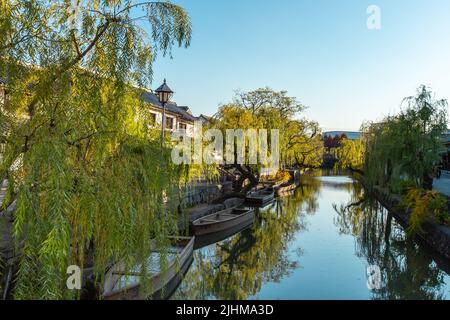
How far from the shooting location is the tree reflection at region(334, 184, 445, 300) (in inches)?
319

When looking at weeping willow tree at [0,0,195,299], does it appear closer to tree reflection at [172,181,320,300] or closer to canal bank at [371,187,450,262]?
tree reflection at [172,181,320,300]

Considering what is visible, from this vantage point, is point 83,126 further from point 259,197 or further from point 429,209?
point 259,197

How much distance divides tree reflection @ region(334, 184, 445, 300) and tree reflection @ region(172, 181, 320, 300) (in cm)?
220

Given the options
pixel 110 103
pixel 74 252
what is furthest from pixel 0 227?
pixel 110 103

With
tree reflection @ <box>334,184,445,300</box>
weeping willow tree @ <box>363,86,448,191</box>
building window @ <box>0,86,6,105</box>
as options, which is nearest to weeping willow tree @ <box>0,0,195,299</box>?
building window @ <box>0,86,6,105</box>

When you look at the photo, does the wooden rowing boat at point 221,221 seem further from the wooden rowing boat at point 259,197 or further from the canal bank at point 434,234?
the canal bank at point 434,234

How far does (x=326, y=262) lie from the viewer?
982 centimetres

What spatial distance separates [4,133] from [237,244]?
31.0 ft

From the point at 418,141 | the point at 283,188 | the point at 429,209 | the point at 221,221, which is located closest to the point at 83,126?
the point at 221,221

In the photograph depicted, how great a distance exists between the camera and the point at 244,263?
977cm

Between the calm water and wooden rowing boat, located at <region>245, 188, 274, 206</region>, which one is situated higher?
wooden rowing boat, located at <region>245, 188, 274, 206</region>

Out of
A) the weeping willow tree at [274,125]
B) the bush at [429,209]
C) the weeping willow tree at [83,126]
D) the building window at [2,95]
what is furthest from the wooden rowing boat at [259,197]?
the building window at [2,95]

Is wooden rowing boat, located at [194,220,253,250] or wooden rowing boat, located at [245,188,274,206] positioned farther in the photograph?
wooden rowing boat, located at [245,188,274,206]

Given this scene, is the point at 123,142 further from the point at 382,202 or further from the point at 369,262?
the point at 382,202
